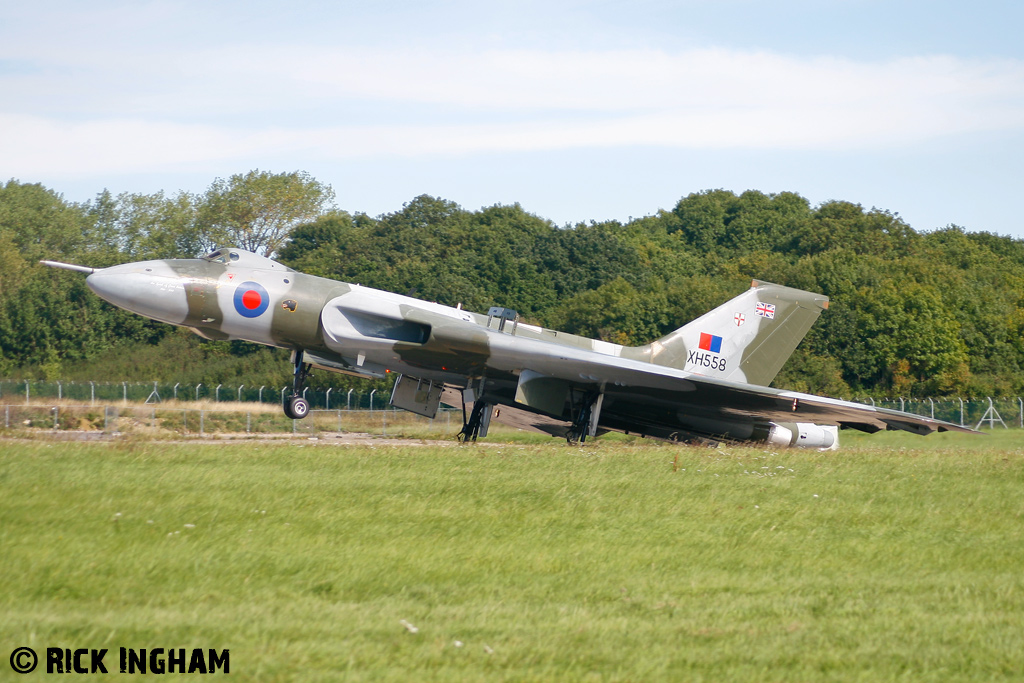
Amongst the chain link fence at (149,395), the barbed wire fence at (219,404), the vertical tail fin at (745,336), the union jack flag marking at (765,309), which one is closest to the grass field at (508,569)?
the vertical tail fin at (745,336)

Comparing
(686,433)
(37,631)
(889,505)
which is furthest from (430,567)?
(686,433)

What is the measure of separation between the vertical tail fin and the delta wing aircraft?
32 mm

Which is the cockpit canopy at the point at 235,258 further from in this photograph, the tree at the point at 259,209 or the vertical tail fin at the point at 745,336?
the tree at the point at 259,209

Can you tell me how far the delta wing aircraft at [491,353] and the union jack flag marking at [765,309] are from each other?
0.9 inches

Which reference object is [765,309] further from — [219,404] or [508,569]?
[219,404]

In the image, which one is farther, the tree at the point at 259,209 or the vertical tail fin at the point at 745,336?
the tree at the point at 259,209

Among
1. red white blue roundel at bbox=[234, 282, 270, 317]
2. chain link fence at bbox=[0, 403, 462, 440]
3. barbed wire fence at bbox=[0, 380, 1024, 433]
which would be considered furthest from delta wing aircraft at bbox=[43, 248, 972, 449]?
barbed wire fence at bbox=[0, 380, 1024, 433]

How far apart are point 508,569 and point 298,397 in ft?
37.0

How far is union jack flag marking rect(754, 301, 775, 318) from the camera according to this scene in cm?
2183

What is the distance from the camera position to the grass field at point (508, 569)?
561cm

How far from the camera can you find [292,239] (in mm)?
66125

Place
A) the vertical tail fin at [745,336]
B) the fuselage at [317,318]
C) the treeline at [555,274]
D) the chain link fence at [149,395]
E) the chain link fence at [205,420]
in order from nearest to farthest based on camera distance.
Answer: the fuselage at [317,318] → the vertical tail fin at [745,336] → the chain link fence at [205,420] → the chain link fence at [149,395] → the treeline at [555,274]

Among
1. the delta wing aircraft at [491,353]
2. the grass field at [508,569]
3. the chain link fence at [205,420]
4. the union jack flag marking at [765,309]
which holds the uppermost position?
the union jack flag marking at [765,309]

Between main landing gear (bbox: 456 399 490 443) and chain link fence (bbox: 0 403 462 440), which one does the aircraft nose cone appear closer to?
main landing gear (bbox: 456 399 490 443)
